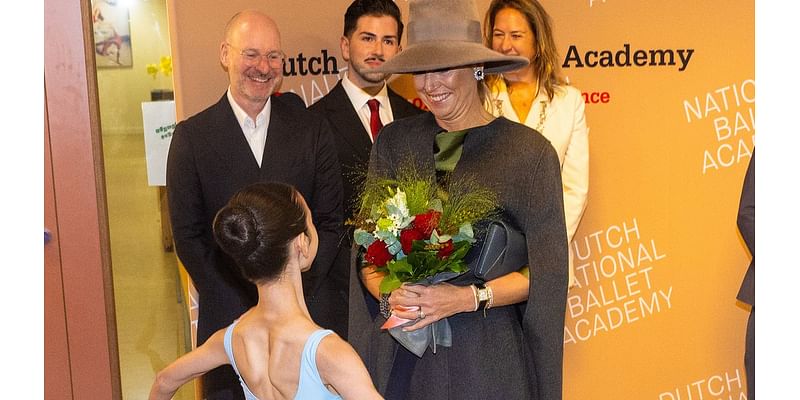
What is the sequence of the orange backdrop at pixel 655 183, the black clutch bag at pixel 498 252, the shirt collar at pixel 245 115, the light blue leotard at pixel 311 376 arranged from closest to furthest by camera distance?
the light blue leotard at pixel 311 376 < the black clutch bag at pixel 498 252 < the shirt collar at pixel 245 115 < the orange backdrop at pixel 655 183

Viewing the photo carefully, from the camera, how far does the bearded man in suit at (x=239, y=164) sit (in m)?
3.90

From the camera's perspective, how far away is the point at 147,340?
4.38 meters

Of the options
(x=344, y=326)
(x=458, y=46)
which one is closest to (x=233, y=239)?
(x=458, y=46)

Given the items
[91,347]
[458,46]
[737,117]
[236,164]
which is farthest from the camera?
[737,117]

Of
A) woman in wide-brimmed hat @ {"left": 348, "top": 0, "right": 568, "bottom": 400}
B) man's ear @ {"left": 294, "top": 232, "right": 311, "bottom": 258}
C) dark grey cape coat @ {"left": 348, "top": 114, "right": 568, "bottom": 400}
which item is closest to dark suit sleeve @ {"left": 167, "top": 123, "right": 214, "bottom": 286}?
woman in wide-brimmed hat @ {"left": 348, "top": 0, "right": 568, "bottom": 400}

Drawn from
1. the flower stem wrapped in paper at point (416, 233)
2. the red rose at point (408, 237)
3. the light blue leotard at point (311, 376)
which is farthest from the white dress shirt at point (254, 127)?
the light blue leotard at point (311, 376)

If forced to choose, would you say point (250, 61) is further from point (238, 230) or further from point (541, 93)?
point (238, 230)

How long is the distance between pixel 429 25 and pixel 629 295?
222cm

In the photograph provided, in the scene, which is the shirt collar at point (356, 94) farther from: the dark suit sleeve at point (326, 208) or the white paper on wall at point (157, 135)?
the white paper on wall at point (157, 135)

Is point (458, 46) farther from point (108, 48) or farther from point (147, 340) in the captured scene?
point (147, 340)

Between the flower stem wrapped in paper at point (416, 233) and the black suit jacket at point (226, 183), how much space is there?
1108mm

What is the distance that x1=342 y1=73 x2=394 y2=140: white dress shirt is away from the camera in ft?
13.7

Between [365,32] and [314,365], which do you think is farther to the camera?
[365,32]

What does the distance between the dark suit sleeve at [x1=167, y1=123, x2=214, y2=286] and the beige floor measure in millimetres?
369
